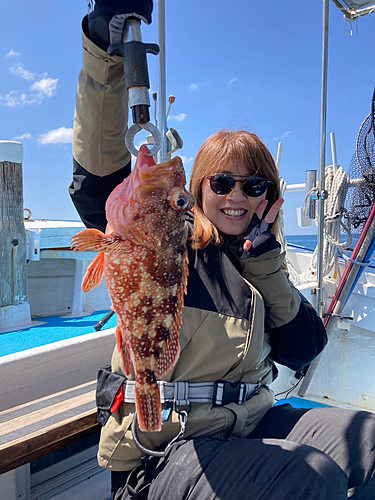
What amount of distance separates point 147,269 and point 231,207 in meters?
0.77

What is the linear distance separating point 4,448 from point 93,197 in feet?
4.29

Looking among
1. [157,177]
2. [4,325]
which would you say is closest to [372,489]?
[157,177]

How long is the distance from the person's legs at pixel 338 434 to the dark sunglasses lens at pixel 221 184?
1.21 meters

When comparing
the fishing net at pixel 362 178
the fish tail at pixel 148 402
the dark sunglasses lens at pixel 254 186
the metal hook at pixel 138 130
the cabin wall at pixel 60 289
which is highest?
the fishing net at pixel 362 178

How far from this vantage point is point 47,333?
24.5 feet

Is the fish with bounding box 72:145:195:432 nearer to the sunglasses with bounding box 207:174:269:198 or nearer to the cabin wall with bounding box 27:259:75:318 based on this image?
the sunglasses with bounding box 207:174:269:198

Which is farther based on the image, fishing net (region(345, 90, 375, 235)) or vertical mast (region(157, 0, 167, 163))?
fishing net (region(345, 90, 375, 235))

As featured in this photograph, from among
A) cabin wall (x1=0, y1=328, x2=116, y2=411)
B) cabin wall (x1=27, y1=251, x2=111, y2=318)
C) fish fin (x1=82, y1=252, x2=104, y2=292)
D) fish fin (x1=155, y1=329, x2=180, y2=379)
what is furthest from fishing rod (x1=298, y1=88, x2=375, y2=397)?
cabin wall (x1=27, y1=251, x2=111, y2=318)

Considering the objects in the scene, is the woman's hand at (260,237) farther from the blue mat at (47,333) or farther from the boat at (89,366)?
the blue mat at (47,333)

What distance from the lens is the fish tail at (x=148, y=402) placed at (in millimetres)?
1359

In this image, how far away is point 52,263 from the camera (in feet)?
35.7

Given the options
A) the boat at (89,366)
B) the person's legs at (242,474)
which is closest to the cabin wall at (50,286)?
the boat at (89,366)

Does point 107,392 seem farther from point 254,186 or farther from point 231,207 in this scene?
point 254,186

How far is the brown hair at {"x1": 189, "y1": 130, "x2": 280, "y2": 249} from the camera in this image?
6.46ft
